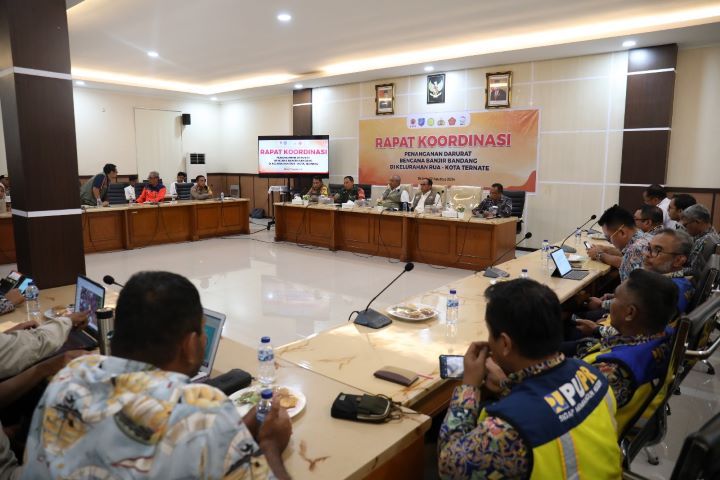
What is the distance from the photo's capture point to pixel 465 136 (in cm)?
790

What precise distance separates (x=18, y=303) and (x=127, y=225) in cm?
522

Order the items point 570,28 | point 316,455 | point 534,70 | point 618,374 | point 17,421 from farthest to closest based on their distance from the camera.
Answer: point 534,70 → point 570,28 → point 17,421 → point 618,374 → point 316,455

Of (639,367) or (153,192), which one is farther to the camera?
(153,192)

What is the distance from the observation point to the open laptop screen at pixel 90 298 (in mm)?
2129

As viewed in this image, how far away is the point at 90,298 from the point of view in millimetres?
2229

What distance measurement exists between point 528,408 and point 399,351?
0.94 metres

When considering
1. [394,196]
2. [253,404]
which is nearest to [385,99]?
[394,196]

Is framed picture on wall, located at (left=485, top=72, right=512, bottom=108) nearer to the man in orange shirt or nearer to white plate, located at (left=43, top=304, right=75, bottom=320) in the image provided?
the man in orange shirt

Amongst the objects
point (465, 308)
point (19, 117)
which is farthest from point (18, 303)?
point (465, 308)

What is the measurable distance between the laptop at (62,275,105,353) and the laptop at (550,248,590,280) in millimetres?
2730

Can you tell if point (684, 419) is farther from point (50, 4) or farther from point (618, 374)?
point (50, 4)

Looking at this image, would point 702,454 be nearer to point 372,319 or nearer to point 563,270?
point 372,319

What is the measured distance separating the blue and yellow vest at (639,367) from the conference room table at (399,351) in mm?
561

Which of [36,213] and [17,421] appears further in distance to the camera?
[36,213]
